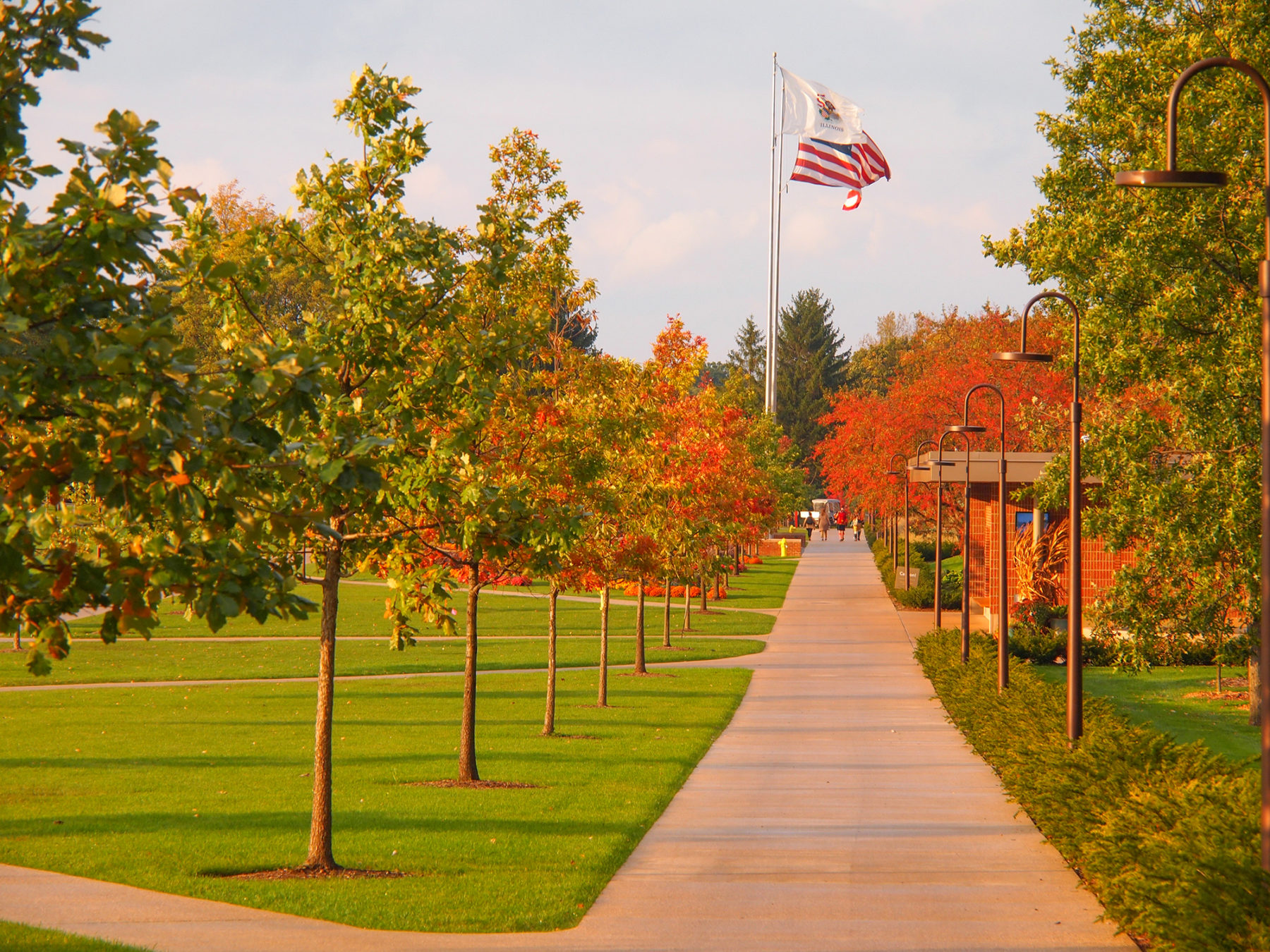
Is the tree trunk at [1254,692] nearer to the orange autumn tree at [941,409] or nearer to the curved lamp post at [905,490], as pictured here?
the orange autumn tree at [941,409]

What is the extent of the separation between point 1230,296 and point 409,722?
46.0 ft

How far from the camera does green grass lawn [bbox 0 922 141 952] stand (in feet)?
25.8

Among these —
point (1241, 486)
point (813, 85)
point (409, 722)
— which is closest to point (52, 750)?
point (409, 722)

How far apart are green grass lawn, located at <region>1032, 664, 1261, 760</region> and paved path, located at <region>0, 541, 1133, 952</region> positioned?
5.23 meters

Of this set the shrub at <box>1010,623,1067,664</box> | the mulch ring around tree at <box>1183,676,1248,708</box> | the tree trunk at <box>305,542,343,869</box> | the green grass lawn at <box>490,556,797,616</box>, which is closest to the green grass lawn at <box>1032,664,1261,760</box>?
the mulch ring around tree at <box>1183,676,1248,708</box>

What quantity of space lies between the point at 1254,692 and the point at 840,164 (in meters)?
34.4

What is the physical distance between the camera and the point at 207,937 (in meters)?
8.34

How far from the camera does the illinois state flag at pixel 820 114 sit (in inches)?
2082

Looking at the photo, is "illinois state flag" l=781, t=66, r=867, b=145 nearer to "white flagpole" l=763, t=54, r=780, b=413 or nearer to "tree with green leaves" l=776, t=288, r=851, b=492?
"white flagpole" l=763, t=54, r=780, b=413

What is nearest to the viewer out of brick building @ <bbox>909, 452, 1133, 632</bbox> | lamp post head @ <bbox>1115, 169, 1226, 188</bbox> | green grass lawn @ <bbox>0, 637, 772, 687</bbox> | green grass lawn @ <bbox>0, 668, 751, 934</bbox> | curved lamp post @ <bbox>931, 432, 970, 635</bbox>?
lamp post head @ <bbox>1115, 169, 1226, 188</bbox>

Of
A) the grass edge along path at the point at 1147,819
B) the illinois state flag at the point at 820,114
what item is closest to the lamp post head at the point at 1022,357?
the grass edge along path at the point at 1147,819

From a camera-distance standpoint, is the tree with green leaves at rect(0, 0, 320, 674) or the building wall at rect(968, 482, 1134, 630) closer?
the tree with green leaves at rect(0, 0, 320, 674)

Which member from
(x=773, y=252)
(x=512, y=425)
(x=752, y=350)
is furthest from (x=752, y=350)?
(x=512, y=425)

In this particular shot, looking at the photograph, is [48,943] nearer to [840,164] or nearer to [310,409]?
[310,409]
